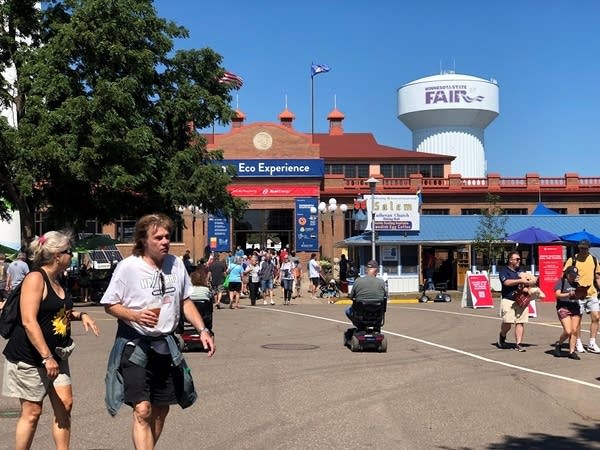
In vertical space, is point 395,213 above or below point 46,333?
above

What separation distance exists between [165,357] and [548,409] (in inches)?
191

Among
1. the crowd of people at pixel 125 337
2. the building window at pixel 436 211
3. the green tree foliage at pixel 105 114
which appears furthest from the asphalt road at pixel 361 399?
the building window at pixel 436 211

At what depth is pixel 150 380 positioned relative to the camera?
4.86 meters

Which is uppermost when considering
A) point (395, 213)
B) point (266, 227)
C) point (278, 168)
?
point (278, 168)

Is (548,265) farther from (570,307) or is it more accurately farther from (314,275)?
(570,307)

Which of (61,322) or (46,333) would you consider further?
(61,322)

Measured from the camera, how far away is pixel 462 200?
5556 cm

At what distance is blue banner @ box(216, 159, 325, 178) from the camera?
166 feet

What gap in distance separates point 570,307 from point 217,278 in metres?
13.5

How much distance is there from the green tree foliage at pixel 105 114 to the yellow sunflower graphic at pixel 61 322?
19295mm

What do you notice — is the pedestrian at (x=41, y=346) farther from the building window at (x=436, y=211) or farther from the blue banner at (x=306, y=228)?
the building window at (x=436, y=211)

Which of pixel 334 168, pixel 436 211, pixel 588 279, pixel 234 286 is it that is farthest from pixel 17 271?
pixel 334 168

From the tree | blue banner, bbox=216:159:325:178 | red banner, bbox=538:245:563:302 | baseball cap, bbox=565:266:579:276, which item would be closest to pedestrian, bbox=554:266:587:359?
baseball cap, bbox=565:266:579:276

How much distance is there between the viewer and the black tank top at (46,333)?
16.7 feet
